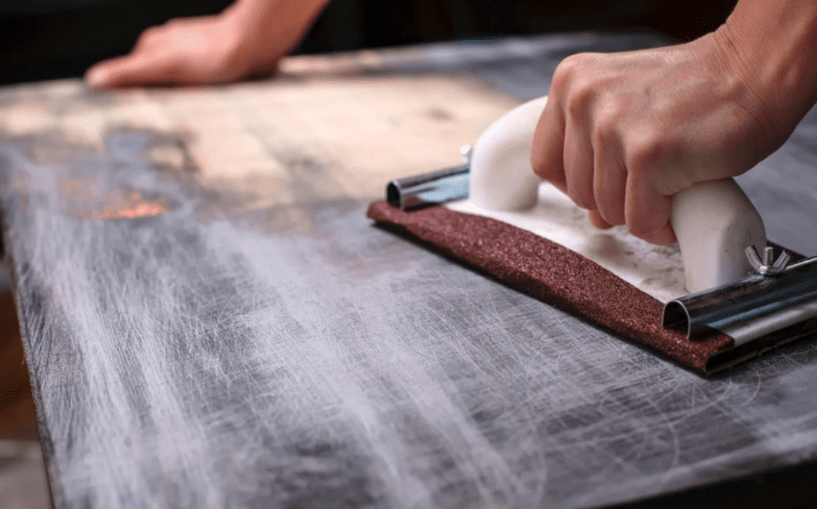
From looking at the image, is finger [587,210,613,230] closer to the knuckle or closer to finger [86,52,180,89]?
the knuckle

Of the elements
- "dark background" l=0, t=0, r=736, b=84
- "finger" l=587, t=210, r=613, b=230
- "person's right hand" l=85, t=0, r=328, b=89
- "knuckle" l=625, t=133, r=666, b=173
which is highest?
"knuckle" l=625, t=133, r=666, b=173

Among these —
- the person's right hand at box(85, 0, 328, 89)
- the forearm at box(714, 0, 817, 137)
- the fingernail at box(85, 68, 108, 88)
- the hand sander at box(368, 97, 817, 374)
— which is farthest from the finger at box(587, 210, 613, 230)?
the fingernail at box(85, 68, 108, 88)

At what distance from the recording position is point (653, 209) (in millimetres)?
592

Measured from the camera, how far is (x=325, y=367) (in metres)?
0.54

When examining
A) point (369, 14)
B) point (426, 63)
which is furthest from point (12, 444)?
point (369, 14)

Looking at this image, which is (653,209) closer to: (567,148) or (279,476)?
(567,148)

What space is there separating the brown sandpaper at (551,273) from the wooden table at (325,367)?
0.04ft

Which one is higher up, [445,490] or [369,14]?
[445,490]

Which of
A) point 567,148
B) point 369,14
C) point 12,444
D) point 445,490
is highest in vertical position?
point 567,148

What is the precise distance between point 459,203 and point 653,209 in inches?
9.4

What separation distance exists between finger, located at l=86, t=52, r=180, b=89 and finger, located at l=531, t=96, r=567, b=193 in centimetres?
89

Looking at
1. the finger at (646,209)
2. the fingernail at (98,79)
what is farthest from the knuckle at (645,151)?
the fingernail at (98,79)

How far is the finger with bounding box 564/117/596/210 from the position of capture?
61 centimetres

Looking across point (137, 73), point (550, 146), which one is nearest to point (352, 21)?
point (137, 73)
